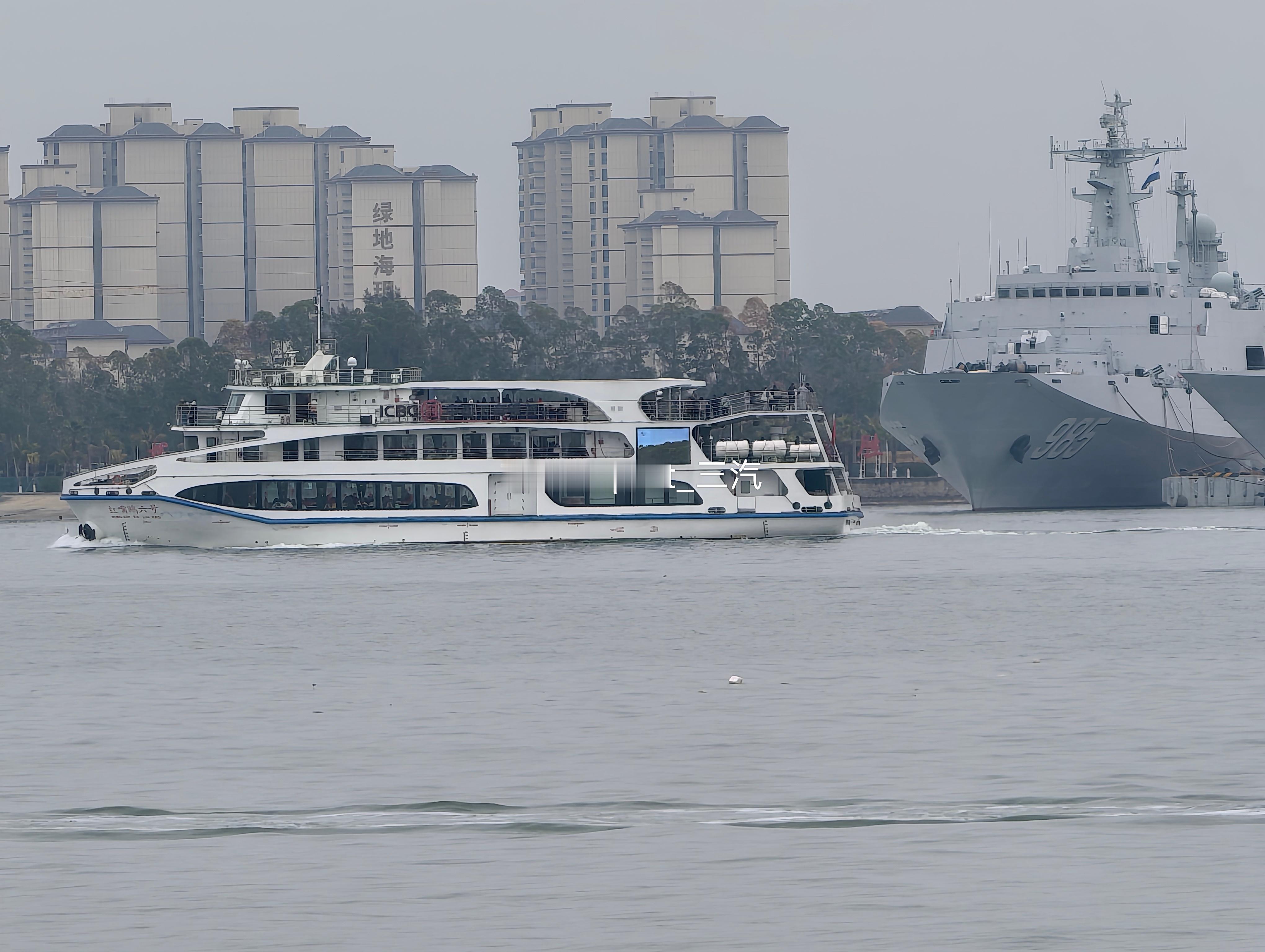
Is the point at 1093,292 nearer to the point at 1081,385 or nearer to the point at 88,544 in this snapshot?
the point at 1081,385

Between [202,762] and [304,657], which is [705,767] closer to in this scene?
[202,762]

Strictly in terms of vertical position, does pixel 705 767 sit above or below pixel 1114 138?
below

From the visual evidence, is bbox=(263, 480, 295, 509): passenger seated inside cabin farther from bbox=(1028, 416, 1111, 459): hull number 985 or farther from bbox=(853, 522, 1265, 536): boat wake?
bbox=(1028, 416, 1111, 459): hull number 985

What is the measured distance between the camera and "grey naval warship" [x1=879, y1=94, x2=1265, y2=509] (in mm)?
95500

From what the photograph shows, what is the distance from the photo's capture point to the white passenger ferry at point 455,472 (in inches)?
2756

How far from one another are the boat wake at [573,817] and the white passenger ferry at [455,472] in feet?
155

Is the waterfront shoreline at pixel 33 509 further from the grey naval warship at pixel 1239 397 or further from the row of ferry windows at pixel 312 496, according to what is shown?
the grey naval warship at pixel 1239 397

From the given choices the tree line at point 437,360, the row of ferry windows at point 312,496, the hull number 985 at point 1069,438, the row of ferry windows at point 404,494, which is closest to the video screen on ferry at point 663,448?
the row of ferry windows at point 404,494

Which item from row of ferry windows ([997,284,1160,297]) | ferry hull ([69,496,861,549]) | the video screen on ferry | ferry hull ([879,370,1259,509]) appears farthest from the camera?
row of ferry windows ([997,284,1160,297])

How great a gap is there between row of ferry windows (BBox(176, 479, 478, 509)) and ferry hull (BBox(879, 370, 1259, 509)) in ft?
107

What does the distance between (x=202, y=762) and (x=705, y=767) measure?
6255 millimetres

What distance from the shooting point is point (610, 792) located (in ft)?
77.9

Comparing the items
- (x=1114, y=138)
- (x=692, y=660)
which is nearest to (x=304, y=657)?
(x=692, y=660)

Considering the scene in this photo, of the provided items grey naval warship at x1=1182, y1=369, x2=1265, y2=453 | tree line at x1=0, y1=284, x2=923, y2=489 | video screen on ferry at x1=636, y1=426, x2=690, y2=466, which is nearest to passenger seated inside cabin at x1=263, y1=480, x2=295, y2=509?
video screen on ferry at x1=636, y1=426, x2=690, y2=466
